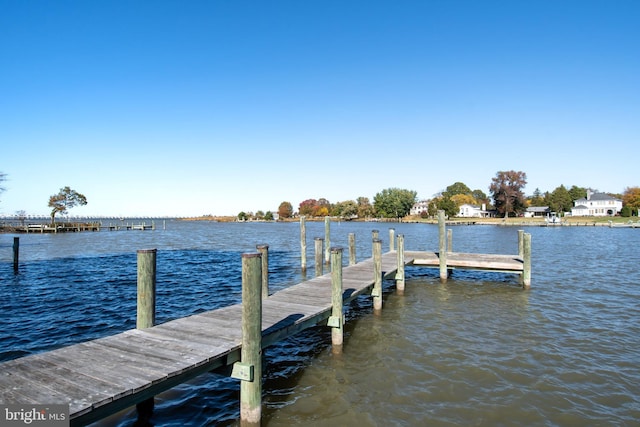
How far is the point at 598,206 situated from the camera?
329 ft

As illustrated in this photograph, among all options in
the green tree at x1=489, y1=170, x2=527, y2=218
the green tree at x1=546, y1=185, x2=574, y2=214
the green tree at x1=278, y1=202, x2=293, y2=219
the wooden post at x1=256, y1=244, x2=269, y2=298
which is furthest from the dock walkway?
the green tree at x1=278, y1=202, x2=293, y2=219

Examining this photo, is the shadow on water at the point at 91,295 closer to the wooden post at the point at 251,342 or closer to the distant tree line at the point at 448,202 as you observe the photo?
the wooden post at the point at 251,342

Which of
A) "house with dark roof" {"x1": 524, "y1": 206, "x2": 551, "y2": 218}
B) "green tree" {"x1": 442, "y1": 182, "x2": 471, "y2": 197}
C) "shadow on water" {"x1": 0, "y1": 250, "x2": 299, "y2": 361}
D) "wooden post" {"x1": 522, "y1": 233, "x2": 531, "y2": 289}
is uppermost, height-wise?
"green tree" {"x1": 442, "y1": 182, "x2": 471, "y2": 197}

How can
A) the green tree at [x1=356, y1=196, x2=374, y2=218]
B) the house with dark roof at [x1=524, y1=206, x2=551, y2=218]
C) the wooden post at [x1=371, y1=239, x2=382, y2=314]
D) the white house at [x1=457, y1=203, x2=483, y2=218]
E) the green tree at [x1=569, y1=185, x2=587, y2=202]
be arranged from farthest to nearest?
the green tree at [x1=356, y1=196, x2=374, y2=218] < the white house at [x1=457, y1=203, x2=483, y2=218] < the green tree at [x1=569, y1=185, x2=587, y2=202] < the house with dark roof at [x1=524, y1=206, x2=551, y2=218] < the wooden post at [x1=371, y1=239, x2=382, y2=314]

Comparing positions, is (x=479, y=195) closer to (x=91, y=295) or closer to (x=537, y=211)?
(x=537, y=211)

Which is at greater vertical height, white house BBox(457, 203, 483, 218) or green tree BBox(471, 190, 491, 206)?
green tree BBox(471, 190, 491, 206)

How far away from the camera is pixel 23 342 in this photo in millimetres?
9664

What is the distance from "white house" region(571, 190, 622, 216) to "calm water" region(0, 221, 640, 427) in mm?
101909

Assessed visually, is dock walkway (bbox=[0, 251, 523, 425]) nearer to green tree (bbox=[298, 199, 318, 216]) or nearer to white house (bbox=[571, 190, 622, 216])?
white house (bbox=[571, 190, 622, 216])

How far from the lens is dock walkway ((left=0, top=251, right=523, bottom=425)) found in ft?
13.4

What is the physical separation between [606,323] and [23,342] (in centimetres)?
1764

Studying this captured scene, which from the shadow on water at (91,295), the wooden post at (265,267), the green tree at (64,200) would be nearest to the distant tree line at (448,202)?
the green tree at (64,200)

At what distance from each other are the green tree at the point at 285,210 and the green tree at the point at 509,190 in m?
102
